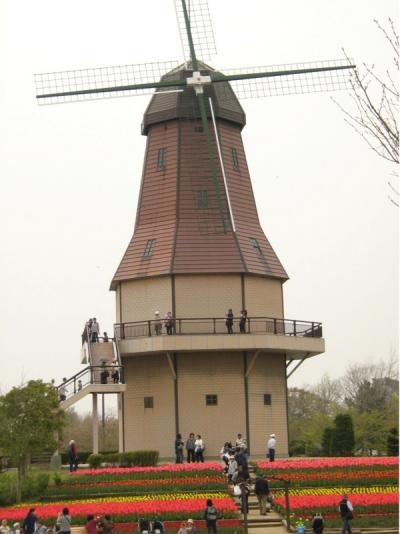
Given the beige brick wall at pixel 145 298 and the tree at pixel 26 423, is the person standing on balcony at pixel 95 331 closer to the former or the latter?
the beige brick wall at pixel 145 298

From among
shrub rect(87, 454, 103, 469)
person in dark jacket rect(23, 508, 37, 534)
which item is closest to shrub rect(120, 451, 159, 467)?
shrub rect(87, 454, 103, 469)

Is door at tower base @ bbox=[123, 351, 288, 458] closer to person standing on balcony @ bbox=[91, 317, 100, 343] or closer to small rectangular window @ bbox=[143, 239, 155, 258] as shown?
person standing on balcony @ bbox=[91, 317, 100, 343]

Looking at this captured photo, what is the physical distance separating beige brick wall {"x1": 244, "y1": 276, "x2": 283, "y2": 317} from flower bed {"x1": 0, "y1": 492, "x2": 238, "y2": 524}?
1440 cm

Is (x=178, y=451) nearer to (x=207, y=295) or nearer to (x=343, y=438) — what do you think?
(x=207, y=295)

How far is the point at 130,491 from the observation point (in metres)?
31.0

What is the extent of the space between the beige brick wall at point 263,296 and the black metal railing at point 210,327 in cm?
45

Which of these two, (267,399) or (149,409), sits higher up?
(267,399)

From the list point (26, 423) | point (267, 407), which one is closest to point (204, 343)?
point (267, 407)

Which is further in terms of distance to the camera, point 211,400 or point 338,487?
point 211,400

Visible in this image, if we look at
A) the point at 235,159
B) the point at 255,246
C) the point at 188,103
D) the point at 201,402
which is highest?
the point at 188,103

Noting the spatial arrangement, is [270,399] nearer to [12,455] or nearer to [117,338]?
[117,338]

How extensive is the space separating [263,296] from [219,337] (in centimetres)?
337

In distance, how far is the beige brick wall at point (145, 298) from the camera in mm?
43719

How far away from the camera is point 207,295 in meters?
43.7
